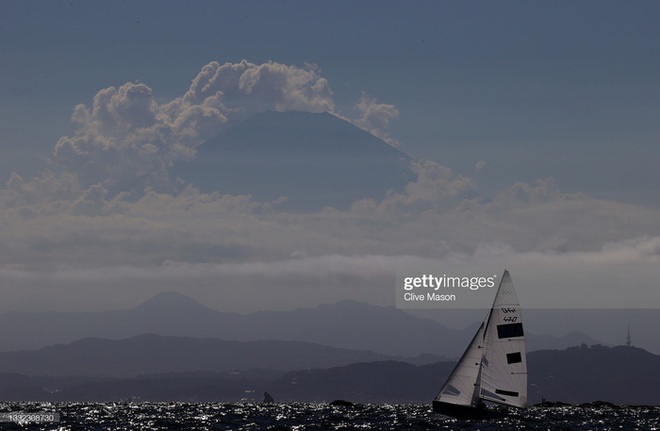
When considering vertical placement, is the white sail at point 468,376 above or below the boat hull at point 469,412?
above

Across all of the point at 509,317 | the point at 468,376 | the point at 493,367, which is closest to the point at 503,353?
the point at 493,367

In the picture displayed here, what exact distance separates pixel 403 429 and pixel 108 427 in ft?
100.0

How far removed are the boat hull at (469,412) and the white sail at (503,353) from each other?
1.46 m

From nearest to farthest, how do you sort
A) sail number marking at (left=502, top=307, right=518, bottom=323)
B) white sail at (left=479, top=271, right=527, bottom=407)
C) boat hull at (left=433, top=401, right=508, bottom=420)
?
sail number marking at (left=502, top=307, right=518, bottom=323)
white sail at (left=479, top=271, right=527, bottom=407)
boat hull at (left=433, top=401, right=508, bottom=420)

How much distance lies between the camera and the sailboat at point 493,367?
348 ft

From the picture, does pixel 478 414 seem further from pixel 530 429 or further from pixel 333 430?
pixel 333 430

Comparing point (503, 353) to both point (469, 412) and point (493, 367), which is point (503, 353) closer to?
point (493, 367)

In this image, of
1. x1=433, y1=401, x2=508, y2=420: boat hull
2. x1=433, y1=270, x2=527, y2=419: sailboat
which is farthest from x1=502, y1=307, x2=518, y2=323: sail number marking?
x1=433, y1=401, x2=508, y2=420: boat hull

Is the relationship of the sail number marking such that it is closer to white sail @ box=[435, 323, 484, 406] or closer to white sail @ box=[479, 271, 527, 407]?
white sail @ box=[479, 271, 527, 407]

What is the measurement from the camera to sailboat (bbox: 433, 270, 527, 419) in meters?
106

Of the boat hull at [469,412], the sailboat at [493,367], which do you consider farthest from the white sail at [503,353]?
the boat hull at [469,412]

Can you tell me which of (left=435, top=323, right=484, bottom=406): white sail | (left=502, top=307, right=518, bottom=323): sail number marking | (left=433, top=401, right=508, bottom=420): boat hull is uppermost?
(left=502, top=307, right=518, bottom=323): sail number marking

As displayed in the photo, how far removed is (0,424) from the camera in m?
106

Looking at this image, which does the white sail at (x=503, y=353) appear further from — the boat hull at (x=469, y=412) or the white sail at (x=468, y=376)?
the boat hull at (x=469, y=412)
